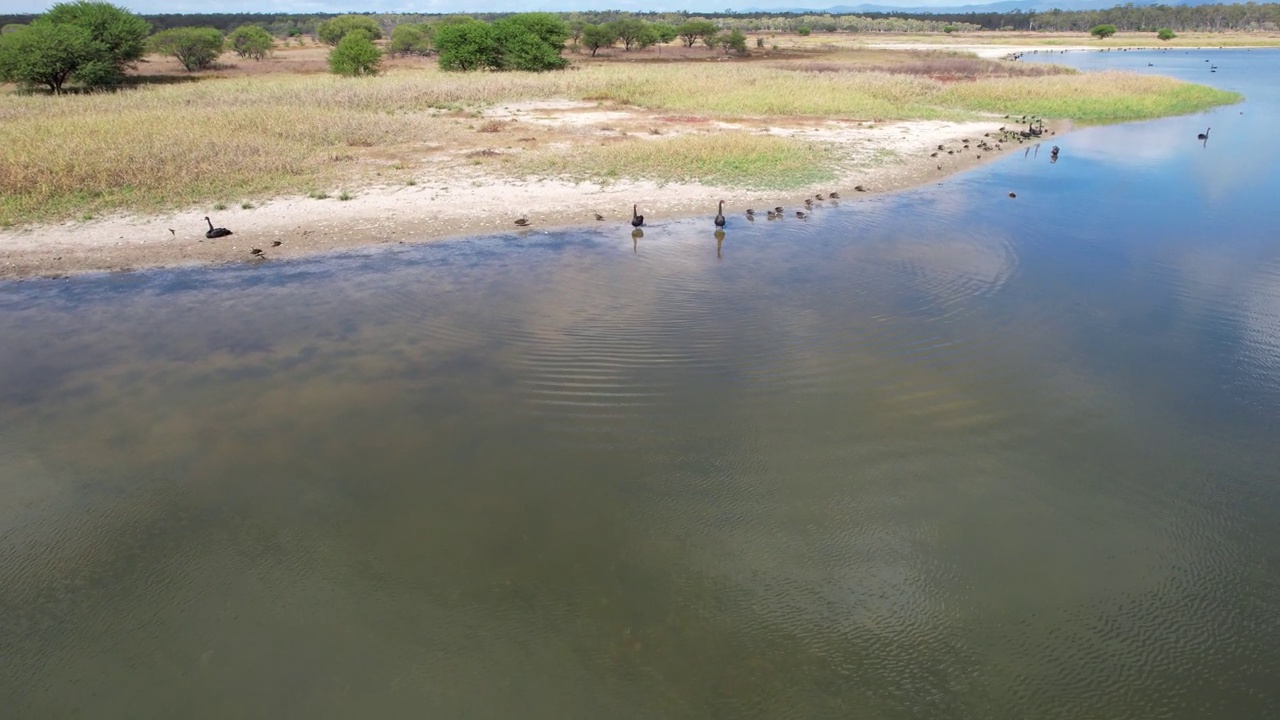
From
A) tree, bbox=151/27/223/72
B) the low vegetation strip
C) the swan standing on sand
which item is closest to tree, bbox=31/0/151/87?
tree, bbox=151/27/223/72

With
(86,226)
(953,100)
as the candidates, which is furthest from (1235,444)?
(953,100)

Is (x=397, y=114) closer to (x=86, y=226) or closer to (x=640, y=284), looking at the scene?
(x=86, y=226)

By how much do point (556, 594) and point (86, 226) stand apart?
16.7 meters

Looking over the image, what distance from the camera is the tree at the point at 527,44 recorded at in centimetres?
5197

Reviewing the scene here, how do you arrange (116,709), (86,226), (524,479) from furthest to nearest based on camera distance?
(86,226), (524,479), (116,709)

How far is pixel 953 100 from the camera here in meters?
38.8

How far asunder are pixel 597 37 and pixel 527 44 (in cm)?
2422

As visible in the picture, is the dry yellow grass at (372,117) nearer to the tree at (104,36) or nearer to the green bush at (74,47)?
the green bush at (74,47)

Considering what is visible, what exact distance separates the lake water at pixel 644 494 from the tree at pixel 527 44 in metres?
43.1

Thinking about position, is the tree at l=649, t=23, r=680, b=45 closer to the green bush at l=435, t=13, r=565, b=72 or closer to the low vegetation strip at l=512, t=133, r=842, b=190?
the green bush at l=435, t=13, r=565, b=72

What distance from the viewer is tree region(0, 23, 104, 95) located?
39.2 m

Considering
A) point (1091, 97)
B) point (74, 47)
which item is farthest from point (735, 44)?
point (74, 47)

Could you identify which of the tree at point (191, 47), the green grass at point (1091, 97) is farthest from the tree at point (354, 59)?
the green grass at point (1091, 97)

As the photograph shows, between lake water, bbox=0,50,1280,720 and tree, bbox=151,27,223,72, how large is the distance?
5327 centimetres
